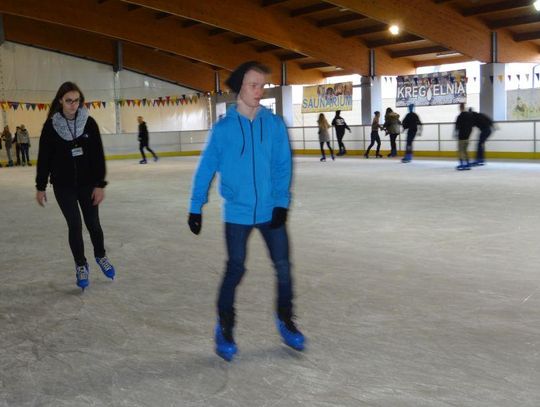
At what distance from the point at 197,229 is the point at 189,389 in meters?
0.63

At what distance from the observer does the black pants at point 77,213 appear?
3584mm

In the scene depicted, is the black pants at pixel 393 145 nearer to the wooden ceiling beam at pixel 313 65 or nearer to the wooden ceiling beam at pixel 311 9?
the wooden ceiling beam at pixel 311 9

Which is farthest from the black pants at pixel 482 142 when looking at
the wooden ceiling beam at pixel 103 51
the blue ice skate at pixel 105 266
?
the wooden ceiling beam at pixel 103 51

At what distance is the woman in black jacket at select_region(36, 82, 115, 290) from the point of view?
11.6 feet

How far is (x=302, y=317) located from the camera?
3125 mm

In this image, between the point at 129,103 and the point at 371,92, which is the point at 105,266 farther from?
the point at 129,103

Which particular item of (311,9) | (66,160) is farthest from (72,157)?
(311,9)

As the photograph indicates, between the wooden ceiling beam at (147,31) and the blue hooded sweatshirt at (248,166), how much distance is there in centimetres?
1622

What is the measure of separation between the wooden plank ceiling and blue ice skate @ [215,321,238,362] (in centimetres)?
1223

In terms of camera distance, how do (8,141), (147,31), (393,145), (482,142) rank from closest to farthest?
(482,142)
(393,145)
(8,141)
(147,31)

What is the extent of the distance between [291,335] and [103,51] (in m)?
22.9

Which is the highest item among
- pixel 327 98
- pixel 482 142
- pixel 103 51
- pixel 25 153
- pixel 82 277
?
pixel 103 51

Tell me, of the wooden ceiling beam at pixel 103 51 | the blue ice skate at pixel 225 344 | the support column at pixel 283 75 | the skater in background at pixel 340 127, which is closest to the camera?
the blue ice skate at pixel 225 344

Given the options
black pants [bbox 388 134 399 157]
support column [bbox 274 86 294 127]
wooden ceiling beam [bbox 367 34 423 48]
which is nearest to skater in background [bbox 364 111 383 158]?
black pants [bbox 388 134 399 157]
